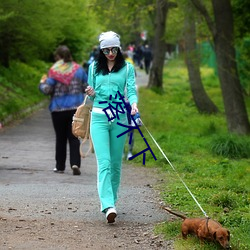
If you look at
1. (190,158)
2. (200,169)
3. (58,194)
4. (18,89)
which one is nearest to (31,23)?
(18,89)

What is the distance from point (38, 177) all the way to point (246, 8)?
8857mm

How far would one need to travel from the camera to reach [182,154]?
14234 mm

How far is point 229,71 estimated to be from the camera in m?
16.8

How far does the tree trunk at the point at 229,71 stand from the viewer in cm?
1655

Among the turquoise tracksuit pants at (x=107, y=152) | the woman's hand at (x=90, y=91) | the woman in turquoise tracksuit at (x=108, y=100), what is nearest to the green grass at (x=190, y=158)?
the turquoise tracksuit pants at (x=107, y=152)

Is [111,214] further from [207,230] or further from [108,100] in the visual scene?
[207,230]

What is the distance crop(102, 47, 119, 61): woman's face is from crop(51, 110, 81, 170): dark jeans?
367 cm

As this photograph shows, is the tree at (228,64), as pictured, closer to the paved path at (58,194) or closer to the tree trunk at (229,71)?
the tree trunk at (229,71)

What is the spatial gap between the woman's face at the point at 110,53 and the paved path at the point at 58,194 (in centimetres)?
163

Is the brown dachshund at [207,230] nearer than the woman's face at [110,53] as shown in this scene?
Yes

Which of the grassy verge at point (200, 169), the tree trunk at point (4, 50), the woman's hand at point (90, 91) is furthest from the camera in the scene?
the tree trunk at point (4, 50)

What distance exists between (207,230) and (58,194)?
331cm

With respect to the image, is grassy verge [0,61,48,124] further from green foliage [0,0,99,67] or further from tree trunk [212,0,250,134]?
tree trunk [212,0,250,134]

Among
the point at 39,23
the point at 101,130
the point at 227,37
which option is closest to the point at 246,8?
the point at 227,37
